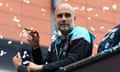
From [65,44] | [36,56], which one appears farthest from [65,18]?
[36,56]

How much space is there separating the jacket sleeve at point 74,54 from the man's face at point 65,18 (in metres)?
0.10

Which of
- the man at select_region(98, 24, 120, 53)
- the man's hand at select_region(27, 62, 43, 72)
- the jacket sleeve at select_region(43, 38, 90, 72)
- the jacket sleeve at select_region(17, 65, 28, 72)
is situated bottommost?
the jacket sleeve at select_region(17, 65, 28, 72)

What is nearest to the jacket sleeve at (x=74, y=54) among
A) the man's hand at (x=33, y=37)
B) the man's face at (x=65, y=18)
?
the man's face at (x=65, y=18)

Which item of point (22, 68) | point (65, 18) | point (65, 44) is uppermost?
point (65, 18)

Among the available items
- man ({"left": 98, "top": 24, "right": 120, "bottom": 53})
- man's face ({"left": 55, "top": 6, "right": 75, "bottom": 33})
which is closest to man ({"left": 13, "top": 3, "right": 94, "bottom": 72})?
man's face ({"left": 55, "top": 6, "right": 75, "bottom": 33})

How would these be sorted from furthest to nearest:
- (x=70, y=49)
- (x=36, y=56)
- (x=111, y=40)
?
(x=36, y=56) → (x=70, y=49) → (x=111, y=40)

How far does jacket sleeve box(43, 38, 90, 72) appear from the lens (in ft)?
8.78

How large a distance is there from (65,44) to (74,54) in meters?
0.13

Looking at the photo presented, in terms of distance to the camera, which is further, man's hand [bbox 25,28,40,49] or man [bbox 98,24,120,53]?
man's hand [bbox 25,28,40,49]

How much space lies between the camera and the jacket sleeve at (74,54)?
105 inches

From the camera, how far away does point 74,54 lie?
2738 millimetres

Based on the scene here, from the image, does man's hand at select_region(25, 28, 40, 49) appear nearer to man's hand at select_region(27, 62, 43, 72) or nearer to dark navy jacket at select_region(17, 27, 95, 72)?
dark navy jacket at select_region(17, 27, 95, 72)

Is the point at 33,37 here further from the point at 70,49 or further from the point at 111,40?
the point at 111,40

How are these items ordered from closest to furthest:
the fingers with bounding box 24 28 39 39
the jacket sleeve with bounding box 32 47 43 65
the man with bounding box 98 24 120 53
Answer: the man with bounding box 98 24 120 53 → the fingers with bounding box 24 28 39 39 → the jacket sleeve with bounding box 32 47 43 65
